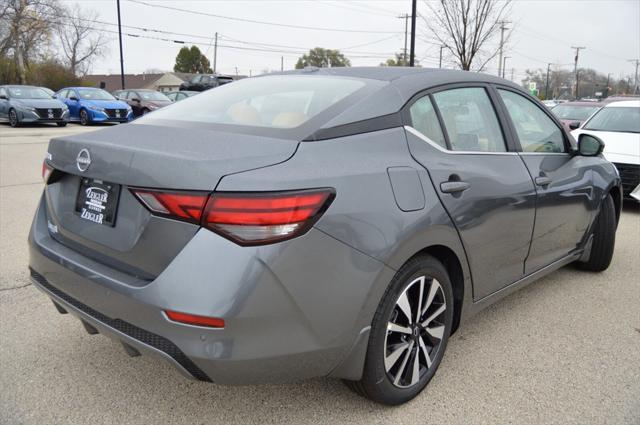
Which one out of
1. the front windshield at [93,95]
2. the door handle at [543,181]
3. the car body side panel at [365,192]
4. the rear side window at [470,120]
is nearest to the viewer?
the car body side panel at [365,192]

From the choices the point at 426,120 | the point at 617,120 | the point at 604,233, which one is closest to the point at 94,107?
the point at 617,120

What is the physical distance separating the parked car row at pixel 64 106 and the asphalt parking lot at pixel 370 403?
16.1 meters

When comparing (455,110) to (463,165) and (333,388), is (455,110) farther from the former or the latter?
(333,388)

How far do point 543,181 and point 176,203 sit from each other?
2.38 m

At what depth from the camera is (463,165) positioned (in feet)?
8.76

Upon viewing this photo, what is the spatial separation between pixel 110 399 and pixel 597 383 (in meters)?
2.46

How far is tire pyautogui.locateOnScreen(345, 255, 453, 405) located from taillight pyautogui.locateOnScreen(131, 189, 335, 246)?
604 mm

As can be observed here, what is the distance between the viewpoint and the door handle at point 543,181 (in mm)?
3255

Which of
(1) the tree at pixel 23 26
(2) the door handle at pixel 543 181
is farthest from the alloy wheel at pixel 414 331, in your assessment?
(1) the tree at pixel 23 26

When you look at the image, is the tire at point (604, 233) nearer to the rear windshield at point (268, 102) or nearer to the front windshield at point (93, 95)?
the rear windshield at point (268, 102)

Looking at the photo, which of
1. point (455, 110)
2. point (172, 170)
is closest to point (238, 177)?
point (172, 170)

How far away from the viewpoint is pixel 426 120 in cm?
263

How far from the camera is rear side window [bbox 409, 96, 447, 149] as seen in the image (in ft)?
8.41

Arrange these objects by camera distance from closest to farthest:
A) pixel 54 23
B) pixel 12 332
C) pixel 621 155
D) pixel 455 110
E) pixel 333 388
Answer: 1. pixel 333 388
2. pixel 455 110
3. pixel 12 332
4. pixel 621 155
5. pixel 54 23
